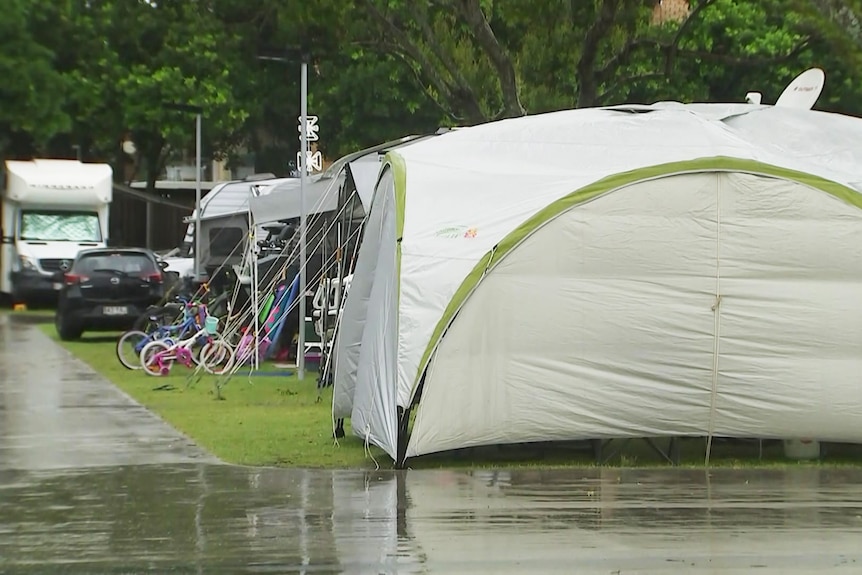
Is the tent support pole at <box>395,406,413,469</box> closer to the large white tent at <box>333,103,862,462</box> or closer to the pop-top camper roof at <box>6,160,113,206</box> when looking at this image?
the large white tent at <box>333,103,862,462</box>

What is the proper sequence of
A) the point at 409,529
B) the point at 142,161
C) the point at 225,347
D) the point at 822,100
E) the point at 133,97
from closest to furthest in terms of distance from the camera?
the point at 409,529, the point at 225,347, the point at 822,100, the point at 133,97, the point at 142,161

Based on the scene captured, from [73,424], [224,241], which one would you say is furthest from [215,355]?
[224,241]

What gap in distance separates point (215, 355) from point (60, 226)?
15.4 metres

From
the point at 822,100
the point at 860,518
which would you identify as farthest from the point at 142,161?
the point at 860,518

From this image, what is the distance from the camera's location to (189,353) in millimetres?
19469

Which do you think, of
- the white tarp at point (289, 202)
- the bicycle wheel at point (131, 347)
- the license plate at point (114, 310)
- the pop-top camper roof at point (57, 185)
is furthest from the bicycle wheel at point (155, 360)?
the pop-top camper roof at point (57, 185)

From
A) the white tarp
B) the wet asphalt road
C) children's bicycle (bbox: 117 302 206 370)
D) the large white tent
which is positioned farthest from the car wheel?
the large white tent

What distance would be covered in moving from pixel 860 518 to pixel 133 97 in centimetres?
3053

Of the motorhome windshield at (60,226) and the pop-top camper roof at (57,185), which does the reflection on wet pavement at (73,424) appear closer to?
the pop-top camper roof at (57,185)

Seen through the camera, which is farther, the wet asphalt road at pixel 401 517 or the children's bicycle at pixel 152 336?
the children's bicycle at pixel 152 336

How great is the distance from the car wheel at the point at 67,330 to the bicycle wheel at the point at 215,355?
6849 mm

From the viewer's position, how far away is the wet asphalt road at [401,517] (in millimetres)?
8523

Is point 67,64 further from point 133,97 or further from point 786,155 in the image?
Answer: point 786,155

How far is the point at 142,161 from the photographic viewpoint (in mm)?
47656
